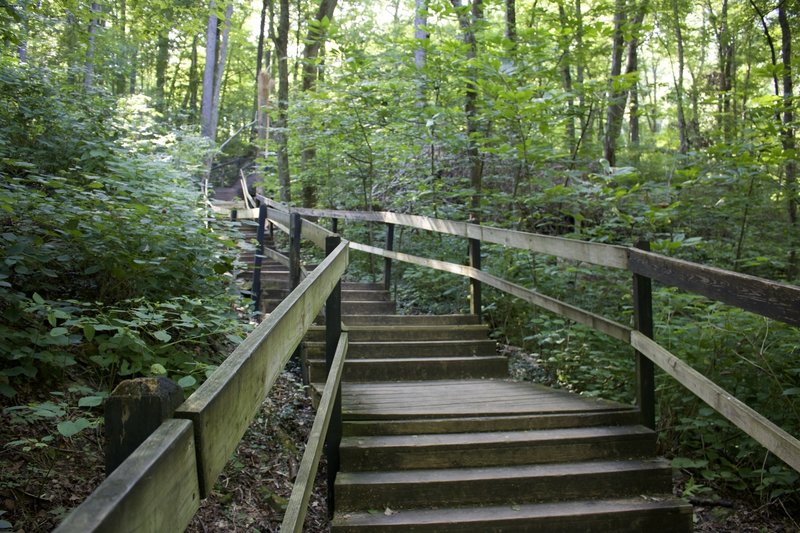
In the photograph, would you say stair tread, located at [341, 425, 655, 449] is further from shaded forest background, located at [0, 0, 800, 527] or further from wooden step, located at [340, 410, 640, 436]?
shaded forest background, located at [0, 0, 800, 527]

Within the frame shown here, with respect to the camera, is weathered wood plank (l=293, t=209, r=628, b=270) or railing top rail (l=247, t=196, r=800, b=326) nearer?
railing top rail (l=247, t=196, r=800, b=326)

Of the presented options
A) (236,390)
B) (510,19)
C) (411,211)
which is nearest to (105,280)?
(236,390)

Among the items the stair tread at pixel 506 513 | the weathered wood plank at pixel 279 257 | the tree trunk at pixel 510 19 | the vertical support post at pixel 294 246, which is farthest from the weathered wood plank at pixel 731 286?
the tree trunk at pixel 510 19

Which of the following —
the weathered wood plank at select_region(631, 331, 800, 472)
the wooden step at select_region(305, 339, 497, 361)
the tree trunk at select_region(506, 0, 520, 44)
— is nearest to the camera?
Answer: the weathered wood plank at select_region(631, 331, 800, 472)

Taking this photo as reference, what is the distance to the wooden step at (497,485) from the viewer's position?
331cm

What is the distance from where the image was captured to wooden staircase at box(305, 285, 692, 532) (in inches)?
127

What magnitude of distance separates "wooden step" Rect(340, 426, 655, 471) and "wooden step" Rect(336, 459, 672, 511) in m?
0.07

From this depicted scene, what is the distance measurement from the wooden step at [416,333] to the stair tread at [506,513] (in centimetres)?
239

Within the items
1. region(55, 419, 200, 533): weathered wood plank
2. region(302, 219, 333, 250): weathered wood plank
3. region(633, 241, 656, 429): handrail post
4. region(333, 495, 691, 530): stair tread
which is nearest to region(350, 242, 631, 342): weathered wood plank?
region(633, 241, 656, 429): handrail post

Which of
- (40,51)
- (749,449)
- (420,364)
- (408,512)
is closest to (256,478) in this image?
(408,512)

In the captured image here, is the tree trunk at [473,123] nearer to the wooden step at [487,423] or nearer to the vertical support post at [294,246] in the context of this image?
the vertical support post at [294,246]

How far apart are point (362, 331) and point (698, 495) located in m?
2.99

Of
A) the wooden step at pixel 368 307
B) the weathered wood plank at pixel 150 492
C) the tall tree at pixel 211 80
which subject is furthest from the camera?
the tall tree at pixel 211 80

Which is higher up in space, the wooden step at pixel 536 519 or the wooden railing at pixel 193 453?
the wooden railing at pixel 193 453
